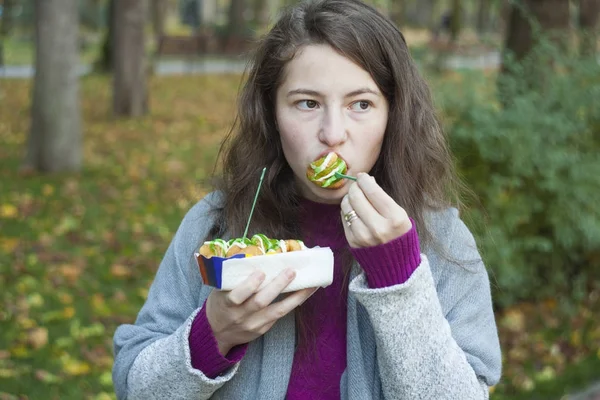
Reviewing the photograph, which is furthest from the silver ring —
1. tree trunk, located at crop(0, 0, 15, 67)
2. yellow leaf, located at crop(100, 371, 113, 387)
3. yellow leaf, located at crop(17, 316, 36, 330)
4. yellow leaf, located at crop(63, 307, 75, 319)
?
tree trunk, located at crop(0, 0, 15, 67)

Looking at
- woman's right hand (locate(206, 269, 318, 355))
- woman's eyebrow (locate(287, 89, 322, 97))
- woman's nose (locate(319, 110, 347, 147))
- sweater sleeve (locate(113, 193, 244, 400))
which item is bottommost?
sweater sleeve (locate(113, 193, 244, 400))

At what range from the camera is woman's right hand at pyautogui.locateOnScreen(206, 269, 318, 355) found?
172 centimetres

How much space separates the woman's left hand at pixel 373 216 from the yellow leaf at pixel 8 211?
19.3ft

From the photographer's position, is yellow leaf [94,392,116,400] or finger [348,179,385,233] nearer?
finger [348,179,385,233]

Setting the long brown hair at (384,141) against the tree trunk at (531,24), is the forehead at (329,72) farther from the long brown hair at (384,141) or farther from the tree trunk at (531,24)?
the tree trunk at (531,24)

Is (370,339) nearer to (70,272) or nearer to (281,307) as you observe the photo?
(281,307)

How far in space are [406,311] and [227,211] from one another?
598 mm

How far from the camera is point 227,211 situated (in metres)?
2.12

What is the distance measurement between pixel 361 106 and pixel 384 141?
159 mm

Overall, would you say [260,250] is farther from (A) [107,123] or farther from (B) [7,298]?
(A) [107,123]

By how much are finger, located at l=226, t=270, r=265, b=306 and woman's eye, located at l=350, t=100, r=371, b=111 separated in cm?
49

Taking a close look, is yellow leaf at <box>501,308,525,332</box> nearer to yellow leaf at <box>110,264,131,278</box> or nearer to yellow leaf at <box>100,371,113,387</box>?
yellow leaf at <box>100,371,113,387</box>

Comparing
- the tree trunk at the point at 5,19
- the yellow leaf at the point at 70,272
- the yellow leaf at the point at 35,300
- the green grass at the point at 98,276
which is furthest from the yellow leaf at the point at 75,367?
the tree trunk at the point at 5,19

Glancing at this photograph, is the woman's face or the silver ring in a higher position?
the woman's face
